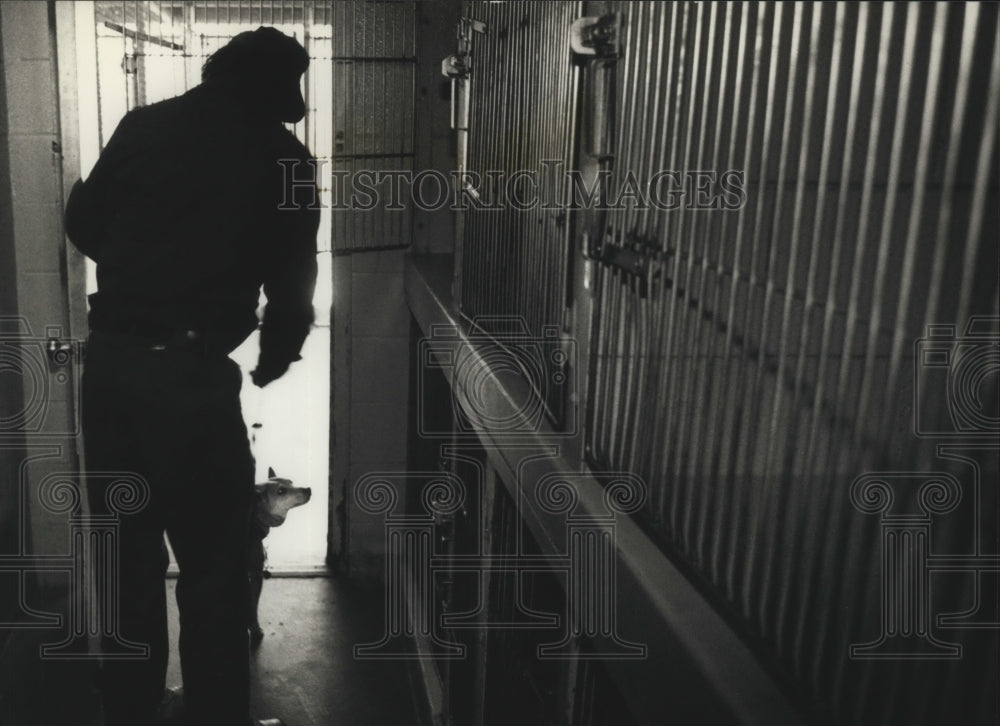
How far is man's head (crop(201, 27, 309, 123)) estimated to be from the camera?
89.7 inches

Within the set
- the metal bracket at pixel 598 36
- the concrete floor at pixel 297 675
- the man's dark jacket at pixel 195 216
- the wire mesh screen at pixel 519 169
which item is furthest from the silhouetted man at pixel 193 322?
the metal bracket at pixel 598 36

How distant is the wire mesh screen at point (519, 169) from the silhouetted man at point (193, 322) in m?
0.44

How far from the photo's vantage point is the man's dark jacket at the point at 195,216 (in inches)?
86.7

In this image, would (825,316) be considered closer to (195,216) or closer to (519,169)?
(519,169)

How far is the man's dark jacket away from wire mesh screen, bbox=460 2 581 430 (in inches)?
17.6

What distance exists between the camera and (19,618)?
3.07 meters

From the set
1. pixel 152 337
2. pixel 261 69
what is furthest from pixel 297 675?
pixel 261 69

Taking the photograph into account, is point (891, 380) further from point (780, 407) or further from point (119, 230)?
point (119, 230)

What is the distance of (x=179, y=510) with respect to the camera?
2418 millimetres

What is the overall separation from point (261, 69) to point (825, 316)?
1.86 meters

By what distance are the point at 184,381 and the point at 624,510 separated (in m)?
1.42

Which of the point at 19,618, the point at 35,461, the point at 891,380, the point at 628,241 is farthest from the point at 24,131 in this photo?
the point at 891,380

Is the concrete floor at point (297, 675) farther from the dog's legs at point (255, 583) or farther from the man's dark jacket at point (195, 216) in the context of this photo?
the man's dark jacket at point (195, 216)

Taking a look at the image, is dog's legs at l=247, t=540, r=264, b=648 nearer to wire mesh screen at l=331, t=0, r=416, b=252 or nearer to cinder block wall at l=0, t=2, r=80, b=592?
cinder block wall at l=0, t=2, r=80, b=592
